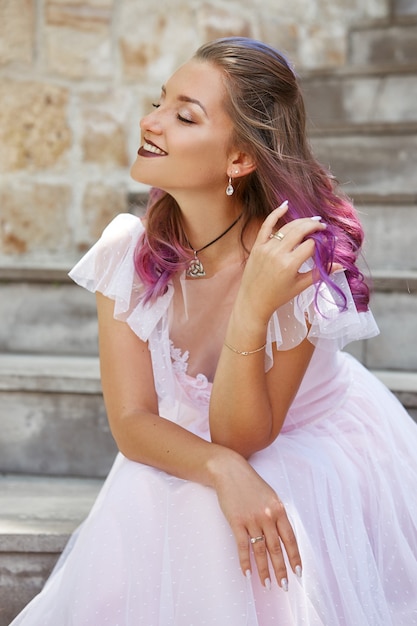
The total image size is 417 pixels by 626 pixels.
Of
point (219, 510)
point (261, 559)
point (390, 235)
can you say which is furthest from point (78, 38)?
point (261, 559)

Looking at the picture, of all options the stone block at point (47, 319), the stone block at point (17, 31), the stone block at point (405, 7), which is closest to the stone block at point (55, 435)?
the stone block at point (47, 319)

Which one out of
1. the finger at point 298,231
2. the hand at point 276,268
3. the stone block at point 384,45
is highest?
the finger at point 298,231

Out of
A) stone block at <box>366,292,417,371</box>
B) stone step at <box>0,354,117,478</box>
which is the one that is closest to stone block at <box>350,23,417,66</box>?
stone block at <box>366,292,417,371</box>

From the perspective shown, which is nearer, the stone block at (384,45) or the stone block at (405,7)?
the stone block at (384,45)

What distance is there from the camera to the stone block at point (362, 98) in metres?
3.45

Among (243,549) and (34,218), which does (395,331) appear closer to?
(243,549)

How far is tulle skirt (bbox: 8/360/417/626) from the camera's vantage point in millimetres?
1386

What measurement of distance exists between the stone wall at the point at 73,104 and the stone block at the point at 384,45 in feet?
2.86

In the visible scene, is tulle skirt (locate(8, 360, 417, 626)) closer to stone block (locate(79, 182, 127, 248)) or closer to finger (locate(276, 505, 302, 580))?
finger (locate(276, 505, 302, 580))

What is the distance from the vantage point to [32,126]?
2.93 metres

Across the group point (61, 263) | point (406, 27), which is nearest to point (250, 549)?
point (61, 263)

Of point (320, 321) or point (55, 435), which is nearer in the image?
point (320, 321)

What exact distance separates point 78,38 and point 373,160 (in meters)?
1.11

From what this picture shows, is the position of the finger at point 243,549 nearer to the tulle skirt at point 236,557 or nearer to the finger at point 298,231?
the tulle skirt at point 236,557
